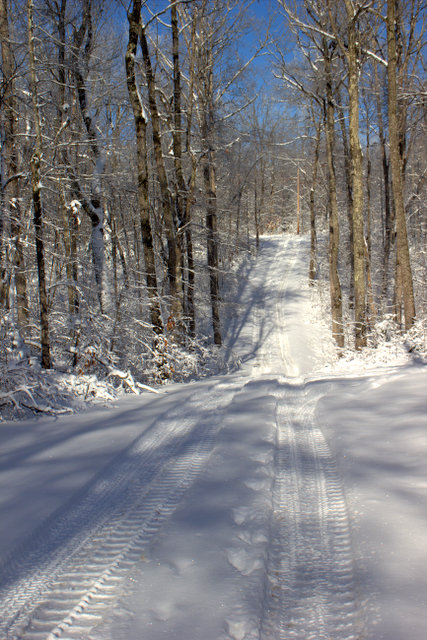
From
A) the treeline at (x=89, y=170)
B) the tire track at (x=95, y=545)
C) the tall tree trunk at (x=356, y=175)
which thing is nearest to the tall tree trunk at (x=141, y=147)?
the treeline at (x=89, y=170)

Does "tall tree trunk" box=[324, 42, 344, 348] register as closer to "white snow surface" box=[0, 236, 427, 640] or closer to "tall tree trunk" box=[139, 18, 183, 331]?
"tall tree trunk" box=[139, 18, 183, 331]

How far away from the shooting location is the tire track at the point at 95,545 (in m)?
2.14

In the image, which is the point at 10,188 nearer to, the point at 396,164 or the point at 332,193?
the point at 396,164

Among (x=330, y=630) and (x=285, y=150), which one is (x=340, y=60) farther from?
(x=330, y=630)

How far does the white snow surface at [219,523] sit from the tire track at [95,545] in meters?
0.01

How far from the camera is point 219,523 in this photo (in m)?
2.93

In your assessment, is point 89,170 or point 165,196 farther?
point 89,170

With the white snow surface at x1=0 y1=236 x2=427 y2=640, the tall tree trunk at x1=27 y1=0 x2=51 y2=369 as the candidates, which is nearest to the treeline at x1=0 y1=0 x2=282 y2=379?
the tall tree trunk at x1=27 y1=0 x2=51 y2=369

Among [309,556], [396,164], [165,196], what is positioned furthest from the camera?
[165,196]

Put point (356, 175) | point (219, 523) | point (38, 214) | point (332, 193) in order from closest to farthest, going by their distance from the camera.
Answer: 1. point (219, 523)
2. point (38, 214)
3. point (356, 175)
4. point (332, 193)

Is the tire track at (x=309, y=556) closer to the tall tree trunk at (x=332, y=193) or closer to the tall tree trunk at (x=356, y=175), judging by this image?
the tall tree trunk at (x=356, y=175)

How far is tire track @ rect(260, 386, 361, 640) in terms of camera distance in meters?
2.06

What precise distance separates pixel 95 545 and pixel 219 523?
0.85 meters

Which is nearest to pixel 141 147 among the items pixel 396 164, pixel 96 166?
pixel 96 166
